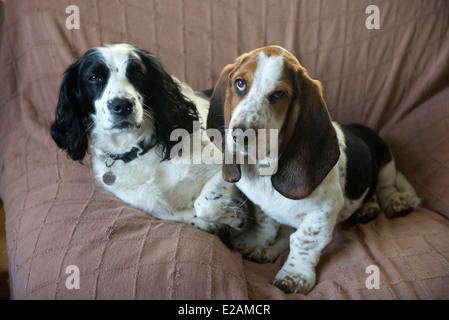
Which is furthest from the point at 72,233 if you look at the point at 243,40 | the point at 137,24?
the point at 243,40

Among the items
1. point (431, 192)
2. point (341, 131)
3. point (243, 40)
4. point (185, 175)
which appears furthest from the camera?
point (243, 40)

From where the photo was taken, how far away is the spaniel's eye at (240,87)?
1262mm

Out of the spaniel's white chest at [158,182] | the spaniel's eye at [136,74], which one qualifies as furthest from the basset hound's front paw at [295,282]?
the spaniel's eye at [136,74]

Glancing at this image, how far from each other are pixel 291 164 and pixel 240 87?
321mm

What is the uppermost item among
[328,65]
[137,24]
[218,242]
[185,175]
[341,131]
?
[137,24]

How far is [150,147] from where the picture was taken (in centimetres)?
174

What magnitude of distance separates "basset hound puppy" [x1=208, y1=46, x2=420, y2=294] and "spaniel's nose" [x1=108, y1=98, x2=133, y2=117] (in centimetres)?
31

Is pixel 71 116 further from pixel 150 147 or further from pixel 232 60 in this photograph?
pixel 232 60

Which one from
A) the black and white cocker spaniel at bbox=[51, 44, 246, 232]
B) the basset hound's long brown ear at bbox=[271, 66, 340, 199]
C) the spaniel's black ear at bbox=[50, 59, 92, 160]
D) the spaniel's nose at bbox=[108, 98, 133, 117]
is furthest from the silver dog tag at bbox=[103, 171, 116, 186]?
the basset hound's long brown ear at bbox=[271, 66, 340, 199]

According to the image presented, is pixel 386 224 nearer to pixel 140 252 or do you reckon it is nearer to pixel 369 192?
pixel 369 192

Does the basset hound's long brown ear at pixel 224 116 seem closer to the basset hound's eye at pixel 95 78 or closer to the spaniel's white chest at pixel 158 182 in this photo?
the spaniel's white chest at pixel 158 182

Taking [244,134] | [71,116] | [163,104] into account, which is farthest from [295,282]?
[71,116]
